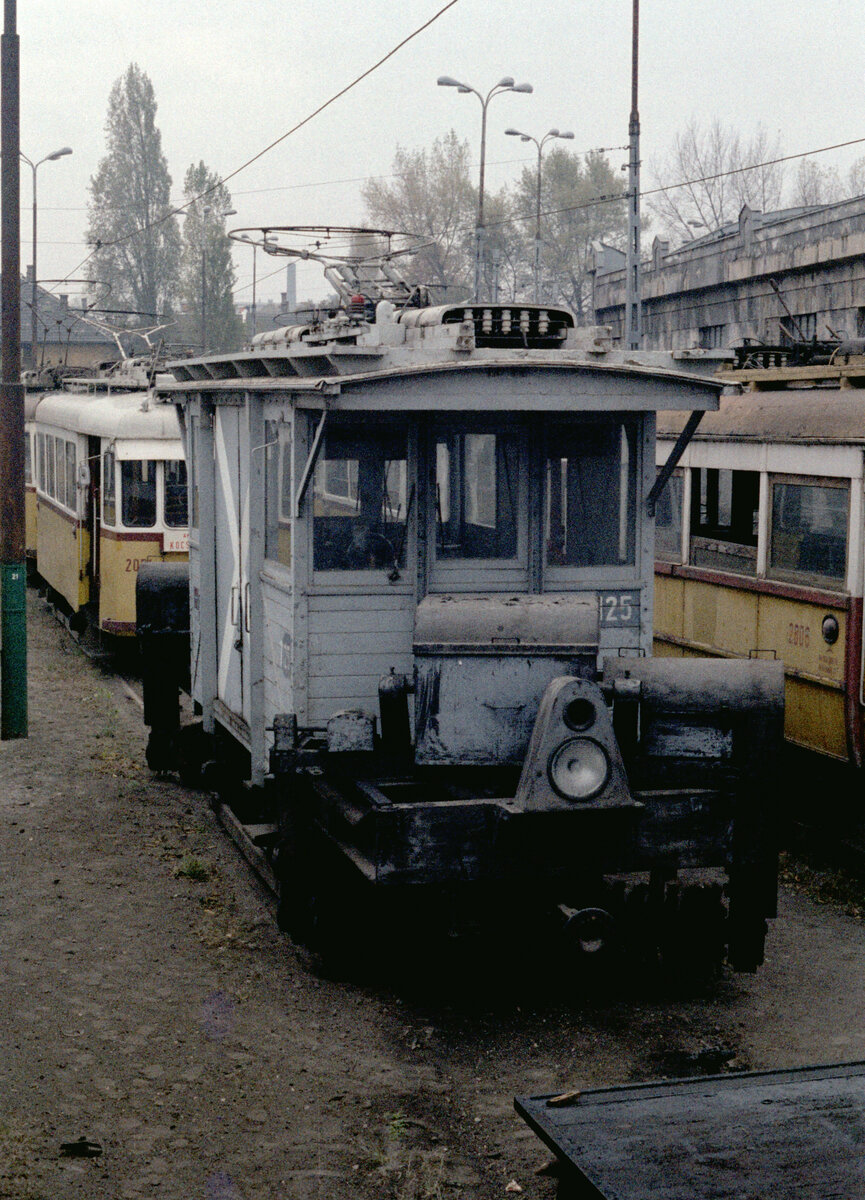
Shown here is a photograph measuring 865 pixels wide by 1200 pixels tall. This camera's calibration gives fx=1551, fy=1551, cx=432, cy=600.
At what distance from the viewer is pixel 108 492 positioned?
15500 mm

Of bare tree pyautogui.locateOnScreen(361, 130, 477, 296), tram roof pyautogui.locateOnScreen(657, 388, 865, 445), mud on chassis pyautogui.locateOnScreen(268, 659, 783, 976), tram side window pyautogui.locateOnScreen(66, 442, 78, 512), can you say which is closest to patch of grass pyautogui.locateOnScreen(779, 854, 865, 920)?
mud on chassis pyautogui.locateOnScreen(268, 659, 783, 976)

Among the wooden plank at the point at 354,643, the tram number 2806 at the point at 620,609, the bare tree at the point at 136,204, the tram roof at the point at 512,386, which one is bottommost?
the wooden plank at the point at 354,643

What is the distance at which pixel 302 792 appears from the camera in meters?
6.69

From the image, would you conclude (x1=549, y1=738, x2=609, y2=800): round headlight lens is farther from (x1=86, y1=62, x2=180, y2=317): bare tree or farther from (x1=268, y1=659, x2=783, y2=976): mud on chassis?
(x1=86, y1=62, x2=180, y2=317): bare tree

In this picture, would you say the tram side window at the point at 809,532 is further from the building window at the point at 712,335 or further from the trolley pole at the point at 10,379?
the building window at the point at 712,335

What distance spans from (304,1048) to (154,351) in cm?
1459

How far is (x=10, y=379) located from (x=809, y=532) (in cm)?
698

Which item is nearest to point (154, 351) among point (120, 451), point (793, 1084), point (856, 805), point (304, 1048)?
point (120, 451)

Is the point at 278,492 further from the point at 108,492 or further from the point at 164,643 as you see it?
the point at 108,492

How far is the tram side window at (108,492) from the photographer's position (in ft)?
50.3

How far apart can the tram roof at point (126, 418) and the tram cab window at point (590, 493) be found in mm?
7065

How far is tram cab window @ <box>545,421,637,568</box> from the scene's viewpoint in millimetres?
7469

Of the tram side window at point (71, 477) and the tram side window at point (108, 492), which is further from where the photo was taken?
the tram side window at point (71, 477)

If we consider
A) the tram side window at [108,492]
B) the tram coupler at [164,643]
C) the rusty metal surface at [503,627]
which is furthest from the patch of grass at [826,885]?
the tram side window at [108,492]
